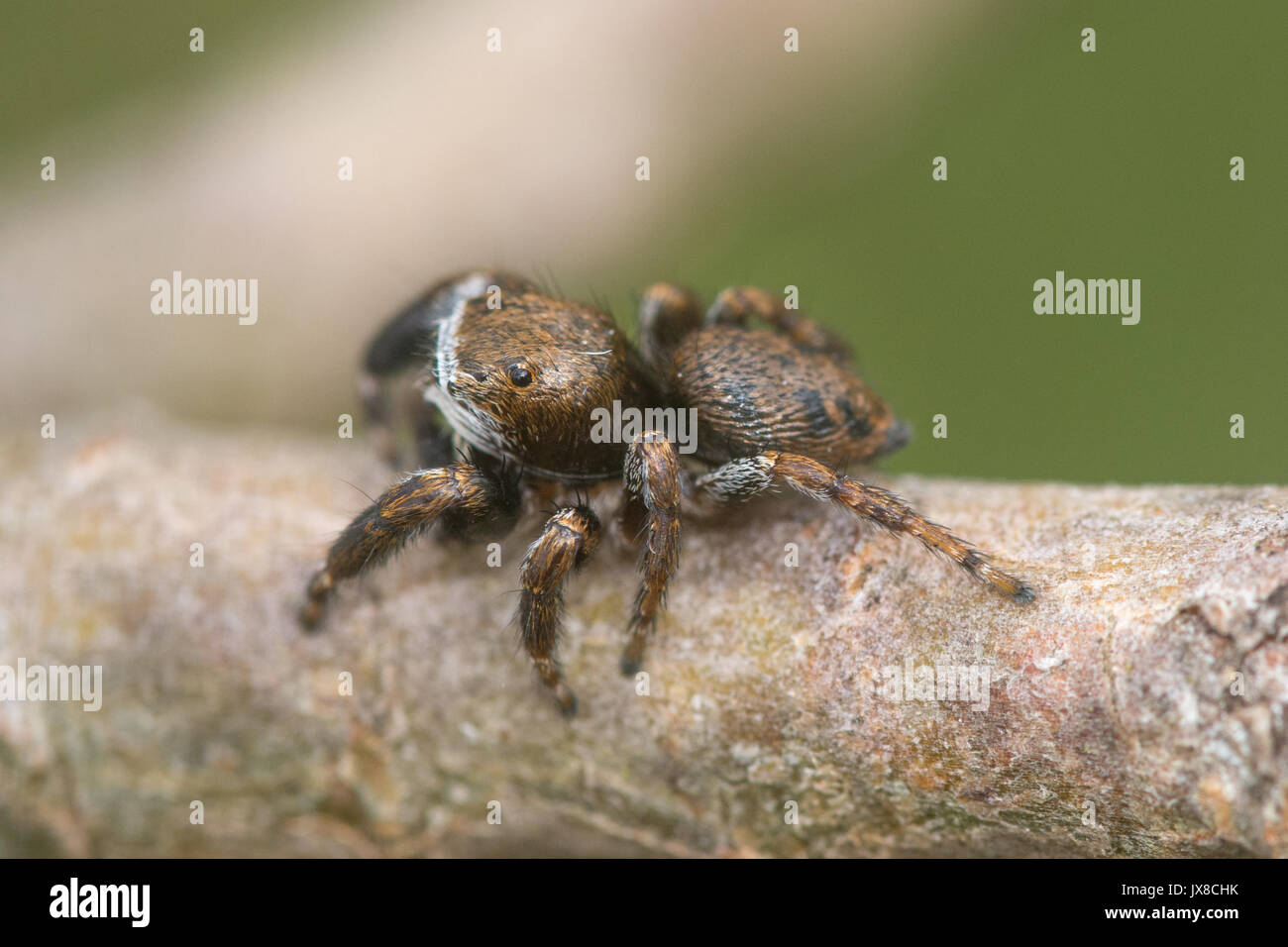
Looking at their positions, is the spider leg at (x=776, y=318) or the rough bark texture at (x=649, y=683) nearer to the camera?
the rough bark texture at (x=649, y=683)

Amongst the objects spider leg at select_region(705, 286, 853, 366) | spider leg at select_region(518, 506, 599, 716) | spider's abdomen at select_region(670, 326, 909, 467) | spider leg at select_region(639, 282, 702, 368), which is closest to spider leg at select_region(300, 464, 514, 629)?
spider leg at select_region(518, 506, 599, 716)

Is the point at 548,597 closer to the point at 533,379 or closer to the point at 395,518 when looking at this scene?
the point at 395,518

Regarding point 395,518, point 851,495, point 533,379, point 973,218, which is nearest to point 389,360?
point 533,379

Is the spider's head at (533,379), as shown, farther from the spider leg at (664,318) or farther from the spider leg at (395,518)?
the spider leg at (664,318)

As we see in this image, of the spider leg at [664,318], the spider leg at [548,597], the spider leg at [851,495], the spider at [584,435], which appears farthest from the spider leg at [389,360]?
the spider leg at [851,495]
